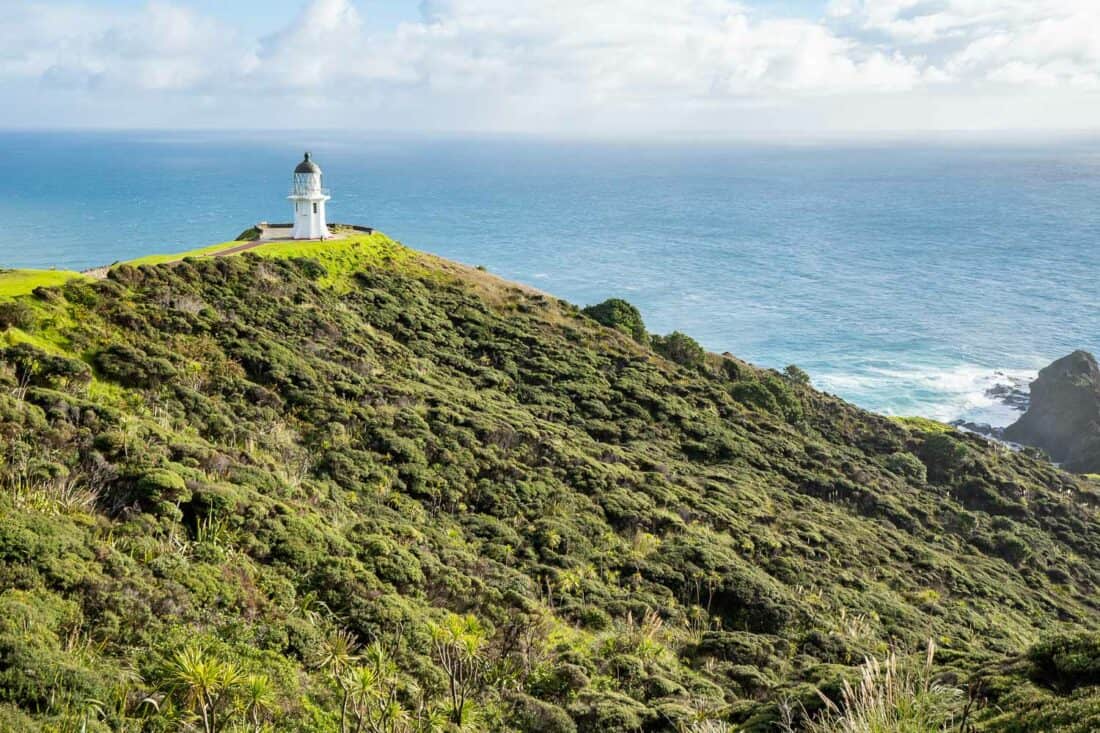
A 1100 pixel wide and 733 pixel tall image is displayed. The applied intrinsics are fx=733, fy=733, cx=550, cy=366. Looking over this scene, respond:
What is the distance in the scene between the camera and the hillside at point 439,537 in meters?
10.3

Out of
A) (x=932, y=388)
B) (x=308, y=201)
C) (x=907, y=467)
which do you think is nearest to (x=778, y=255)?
(x=932, y=388)

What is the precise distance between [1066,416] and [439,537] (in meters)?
58.6

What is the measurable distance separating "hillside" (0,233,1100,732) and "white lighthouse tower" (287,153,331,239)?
255 cm

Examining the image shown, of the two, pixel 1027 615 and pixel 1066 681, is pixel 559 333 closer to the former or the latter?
pixel 1027 615

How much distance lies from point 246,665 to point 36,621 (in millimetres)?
2689

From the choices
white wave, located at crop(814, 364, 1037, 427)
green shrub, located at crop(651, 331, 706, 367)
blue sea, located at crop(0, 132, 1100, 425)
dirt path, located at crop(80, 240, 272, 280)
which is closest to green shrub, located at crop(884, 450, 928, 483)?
→ green shrub, located at crop(651, 331, 706, 367)

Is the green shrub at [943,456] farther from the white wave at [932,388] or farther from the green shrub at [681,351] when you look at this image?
the white wave at [932,388]

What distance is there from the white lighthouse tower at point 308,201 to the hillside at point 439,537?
255 cm

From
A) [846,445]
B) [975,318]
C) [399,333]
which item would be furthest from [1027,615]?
[975,318]

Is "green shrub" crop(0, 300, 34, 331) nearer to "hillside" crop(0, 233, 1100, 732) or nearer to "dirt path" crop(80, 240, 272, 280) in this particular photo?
"hillside" crop(0, 233, 1100, 732)

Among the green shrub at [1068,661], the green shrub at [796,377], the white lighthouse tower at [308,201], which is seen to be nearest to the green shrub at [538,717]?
the green shrub at [1068,661]

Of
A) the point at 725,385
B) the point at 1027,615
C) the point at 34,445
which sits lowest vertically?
the point at 1027,615

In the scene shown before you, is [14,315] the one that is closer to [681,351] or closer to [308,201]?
[308,201]

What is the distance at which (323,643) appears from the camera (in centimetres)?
1180
